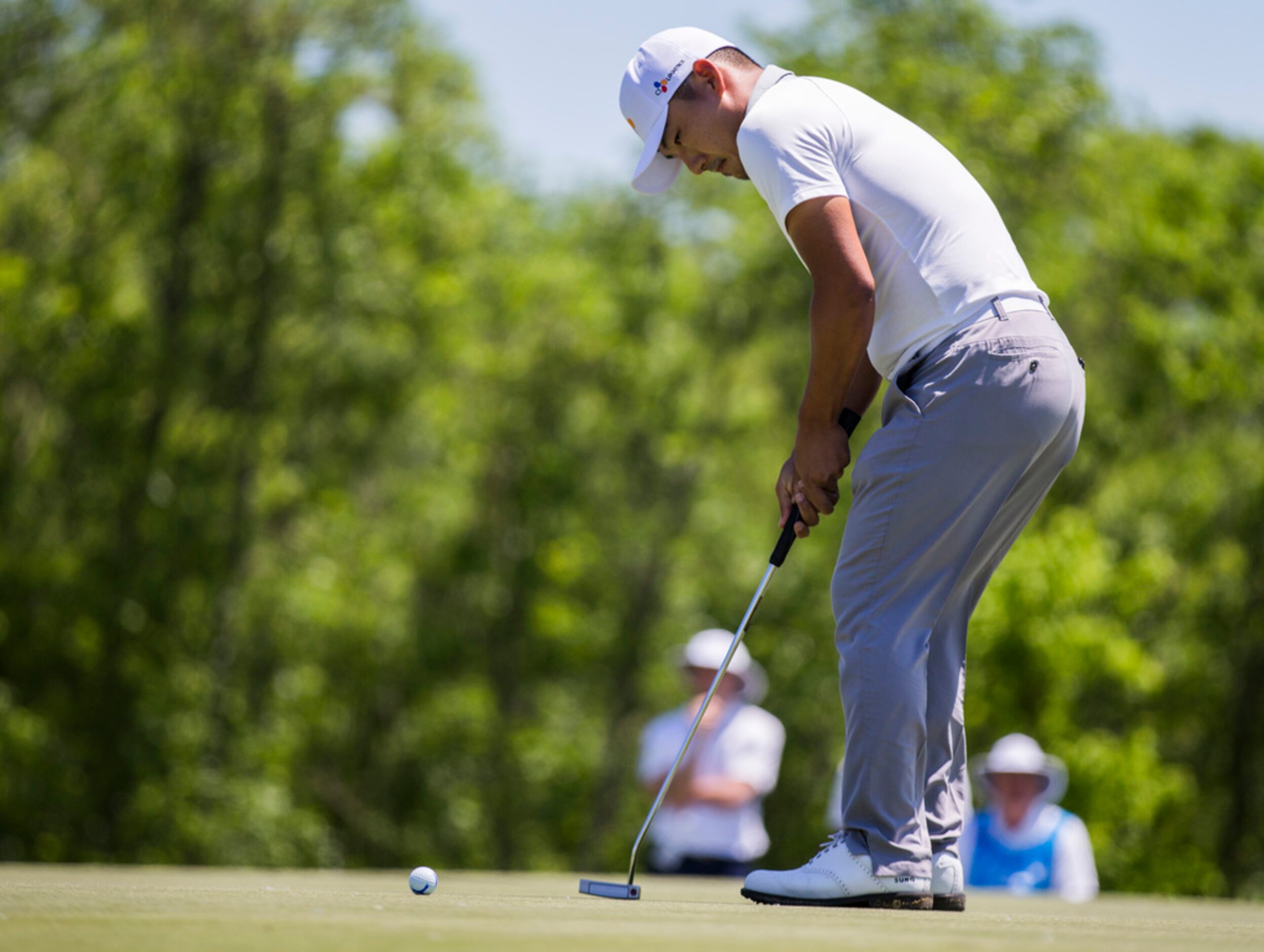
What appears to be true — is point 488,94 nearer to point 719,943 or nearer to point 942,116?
point 942,116

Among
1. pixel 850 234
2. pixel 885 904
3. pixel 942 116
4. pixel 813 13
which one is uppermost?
pixel 813 13

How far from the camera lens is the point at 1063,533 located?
55.3 ft

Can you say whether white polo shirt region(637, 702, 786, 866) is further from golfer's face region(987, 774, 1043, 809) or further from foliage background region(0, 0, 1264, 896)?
foliage background region(0, 0, 1264, 896)

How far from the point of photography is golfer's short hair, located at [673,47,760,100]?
3.63 m

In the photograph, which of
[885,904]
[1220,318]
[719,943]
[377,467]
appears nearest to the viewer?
[719,943]

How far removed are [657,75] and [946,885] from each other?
1.93 m

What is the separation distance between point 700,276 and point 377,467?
623 cm

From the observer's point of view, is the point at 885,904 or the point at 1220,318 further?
the point at 1220,318

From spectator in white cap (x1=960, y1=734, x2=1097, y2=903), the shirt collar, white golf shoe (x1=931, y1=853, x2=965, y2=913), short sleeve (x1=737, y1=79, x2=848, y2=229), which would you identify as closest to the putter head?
white golf shoe (x1=931, y1=853, x2=965, y2=913)

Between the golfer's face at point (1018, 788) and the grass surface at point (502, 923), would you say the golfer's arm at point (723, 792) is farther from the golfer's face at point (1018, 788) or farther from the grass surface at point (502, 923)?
the grass surface at point (502, 923)

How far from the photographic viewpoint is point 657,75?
3.64 metres

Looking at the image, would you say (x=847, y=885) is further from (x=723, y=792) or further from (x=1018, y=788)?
(x=1018, y=788)

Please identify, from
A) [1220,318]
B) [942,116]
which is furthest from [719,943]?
[1220,318]

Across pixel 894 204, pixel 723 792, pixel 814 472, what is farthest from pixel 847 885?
pixel 723 792
